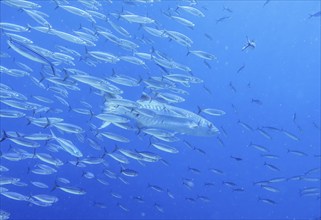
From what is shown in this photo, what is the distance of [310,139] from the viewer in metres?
19.6

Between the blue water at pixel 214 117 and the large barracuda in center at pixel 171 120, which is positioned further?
the blue water at pixel 214 117

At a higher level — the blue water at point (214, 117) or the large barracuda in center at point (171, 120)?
the blue water at point (214, 117)

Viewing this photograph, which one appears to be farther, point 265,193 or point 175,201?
point 265,193

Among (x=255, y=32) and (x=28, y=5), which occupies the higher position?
(x=255, y=32)

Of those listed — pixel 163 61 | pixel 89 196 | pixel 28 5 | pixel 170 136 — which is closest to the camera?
pixel 28 5

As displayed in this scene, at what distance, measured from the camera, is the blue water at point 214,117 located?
622 inches

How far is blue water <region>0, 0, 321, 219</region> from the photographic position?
15.8 metres

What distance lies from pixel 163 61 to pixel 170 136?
1503 millimetres

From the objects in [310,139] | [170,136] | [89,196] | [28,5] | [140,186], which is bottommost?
[170,136]

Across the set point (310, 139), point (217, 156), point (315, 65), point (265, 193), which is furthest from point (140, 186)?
point (315, 65)

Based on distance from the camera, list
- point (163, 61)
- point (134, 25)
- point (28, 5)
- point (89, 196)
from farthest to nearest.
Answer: point (134, 25) → point (89, 196) → point (163, 61) → point (28, 5)

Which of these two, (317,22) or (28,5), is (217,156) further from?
(28,5)

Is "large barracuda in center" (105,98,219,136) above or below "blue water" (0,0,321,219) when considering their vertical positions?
below

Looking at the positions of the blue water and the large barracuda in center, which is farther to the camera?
the blue water
